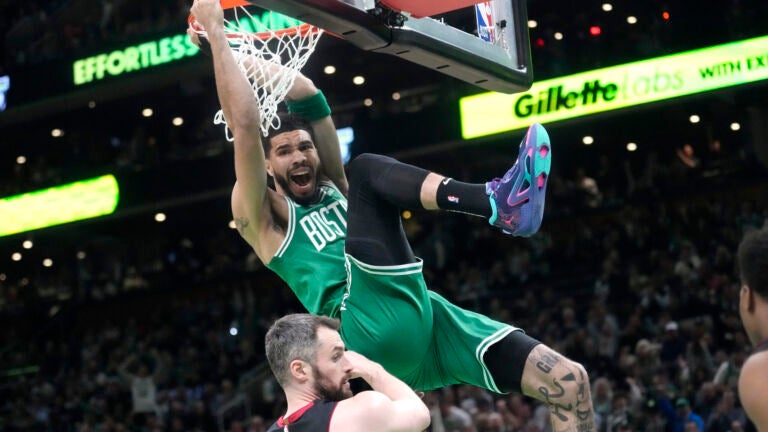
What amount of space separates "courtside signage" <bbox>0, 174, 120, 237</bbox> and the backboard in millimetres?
15302

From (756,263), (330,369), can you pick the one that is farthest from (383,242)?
(756,263)

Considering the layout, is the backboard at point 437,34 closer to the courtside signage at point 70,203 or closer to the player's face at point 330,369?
the player's face at point 330,369

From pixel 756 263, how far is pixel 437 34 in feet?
7.32

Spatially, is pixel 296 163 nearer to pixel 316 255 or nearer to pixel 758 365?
pixel 316 255

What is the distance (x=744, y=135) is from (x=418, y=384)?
48.0ft

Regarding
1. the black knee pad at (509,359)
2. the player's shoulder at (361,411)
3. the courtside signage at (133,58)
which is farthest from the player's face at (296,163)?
the courtside signage at (133,58)

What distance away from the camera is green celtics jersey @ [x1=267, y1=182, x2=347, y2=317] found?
522cm

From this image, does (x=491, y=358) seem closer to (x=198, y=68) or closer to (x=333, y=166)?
(x=333, y=166)

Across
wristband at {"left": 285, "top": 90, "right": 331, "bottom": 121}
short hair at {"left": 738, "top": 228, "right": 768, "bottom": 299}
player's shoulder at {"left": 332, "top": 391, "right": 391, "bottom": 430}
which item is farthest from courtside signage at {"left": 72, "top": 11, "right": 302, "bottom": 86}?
short hair at {"left": 738, "top": 228, "right": 768, "bottom": 299}

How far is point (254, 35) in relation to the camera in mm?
5703

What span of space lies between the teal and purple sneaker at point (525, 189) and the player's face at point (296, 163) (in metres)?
1.16

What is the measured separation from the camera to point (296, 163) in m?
5.38

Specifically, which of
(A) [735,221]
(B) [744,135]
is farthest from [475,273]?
(B) [744,135]

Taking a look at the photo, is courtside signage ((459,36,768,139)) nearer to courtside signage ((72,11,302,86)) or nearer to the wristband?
courtside signage ((72,11,302,86))
